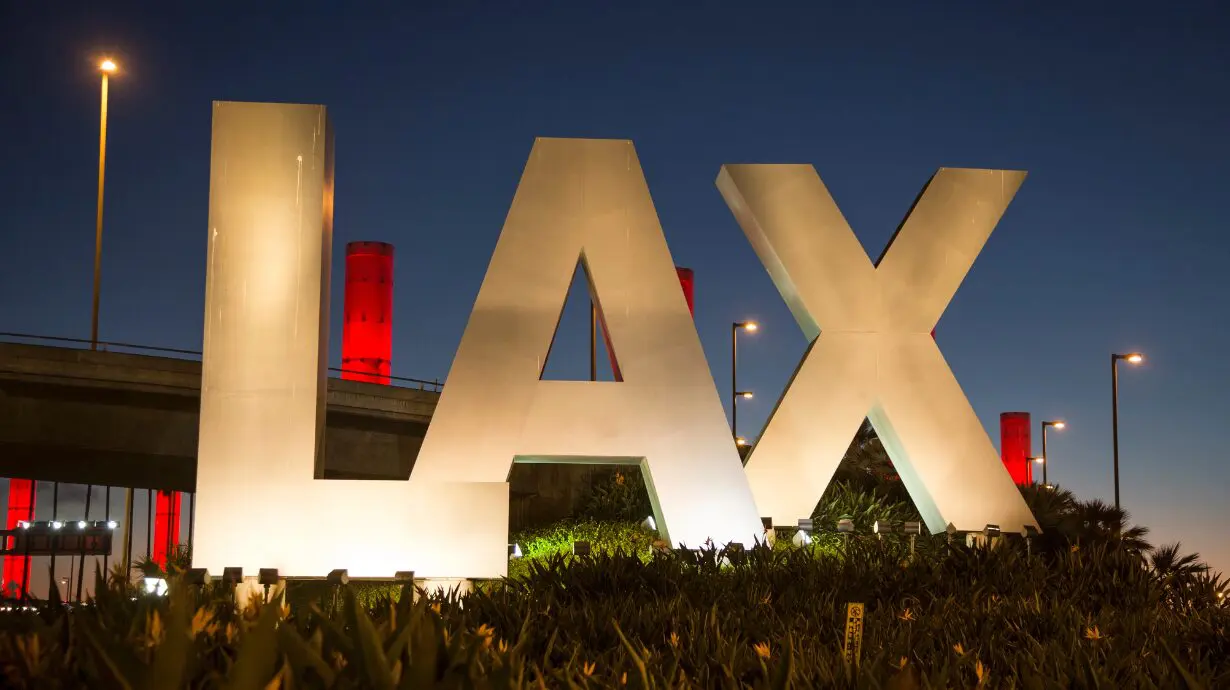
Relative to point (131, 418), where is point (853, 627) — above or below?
below

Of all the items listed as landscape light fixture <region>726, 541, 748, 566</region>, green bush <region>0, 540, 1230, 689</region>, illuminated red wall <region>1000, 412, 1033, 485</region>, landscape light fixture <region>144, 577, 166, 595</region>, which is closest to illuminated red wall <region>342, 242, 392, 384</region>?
landscape light fixture <region>726, 541, 748, 566</region>

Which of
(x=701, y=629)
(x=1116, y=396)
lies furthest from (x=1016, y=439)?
(x=701, y=629)

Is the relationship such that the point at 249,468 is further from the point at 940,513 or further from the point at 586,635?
the point at 940,513

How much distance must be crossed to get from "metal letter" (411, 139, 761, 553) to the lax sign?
0.08ft

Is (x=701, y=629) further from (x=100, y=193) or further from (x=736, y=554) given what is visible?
(x=100, y=193)

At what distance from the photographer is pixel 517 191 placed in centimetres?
1374

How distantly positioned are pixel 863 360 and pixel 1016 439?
166 feet

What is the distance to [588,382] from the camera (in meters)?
13.4

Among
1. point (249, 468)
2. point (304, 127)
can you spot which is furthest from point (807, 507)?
point (304, 127)

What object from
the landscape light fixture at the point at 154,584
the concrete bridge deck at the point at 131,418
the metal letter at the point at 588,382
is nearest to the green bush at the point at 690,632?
the landscape light fixture at the point at 154,584

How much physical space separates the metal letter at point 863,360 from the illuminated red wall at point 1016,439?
47.9 metres

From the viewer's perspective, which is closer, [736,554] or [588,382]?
[736,554]

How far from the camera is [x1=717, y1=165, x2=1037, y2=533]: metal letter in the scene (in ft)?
46.8

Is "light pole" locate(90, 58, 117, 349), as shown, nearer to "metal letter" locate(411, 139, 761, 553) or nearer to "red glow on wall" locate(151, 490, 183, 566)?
"metal letter" locate(411, 139, 761, 553)
